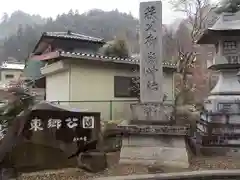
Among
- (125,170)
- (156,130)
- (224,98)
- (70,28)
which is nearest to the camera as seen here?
(125,170)

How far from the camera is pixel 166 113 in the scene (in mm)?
8500

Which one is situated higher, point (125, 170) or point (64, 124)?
point (64, 124)

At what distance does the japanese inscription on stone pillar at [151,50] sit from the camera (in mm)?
8750

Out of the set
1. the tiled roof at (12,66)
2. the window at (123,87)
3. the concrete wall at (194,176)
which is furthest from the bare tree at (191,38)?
the tiled roof at (12,66)

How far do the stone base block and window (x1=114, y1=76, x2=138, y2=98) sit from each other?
7957 millimetres

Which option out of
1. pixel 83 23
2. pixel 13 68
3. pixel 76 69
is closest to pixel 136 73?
pixel 76 69

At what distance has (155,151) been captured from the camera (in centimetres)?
823

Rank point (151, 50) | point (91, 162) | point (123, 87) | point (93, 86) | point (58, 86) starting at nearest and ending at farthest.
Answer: point (91, 162), point (151, 50), point (93, 86), point (123, 87), point (58, 86)

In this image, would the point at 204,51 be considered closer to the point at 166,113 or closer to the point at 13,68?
the point at 166,113

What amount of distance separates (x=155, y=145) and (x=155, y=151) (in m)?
0.16

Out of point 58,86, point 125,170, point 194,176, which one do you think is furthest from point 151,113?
point 58,86

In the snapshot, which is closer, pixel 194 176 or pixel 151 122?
pixel 194 176

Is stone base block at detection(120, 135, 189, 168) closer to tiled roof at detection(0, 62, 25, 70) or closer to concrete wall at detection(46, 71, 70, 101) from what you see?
concrete wall at detection(46, 71, 70, 101)

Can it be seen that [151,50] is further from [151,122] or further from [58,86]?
[58,86]
